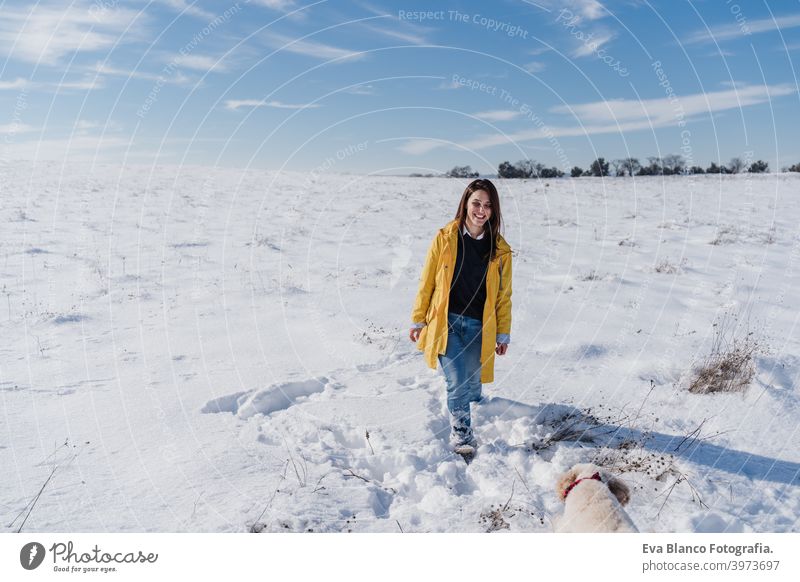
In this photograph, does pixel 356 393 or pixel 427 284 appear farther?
pixel 356 393

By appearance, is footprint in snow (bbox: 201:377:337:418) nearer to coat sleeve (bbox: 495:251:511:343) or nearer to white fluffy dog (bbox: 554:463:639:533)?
coat sleeve (bbox: 495:251:511:343)

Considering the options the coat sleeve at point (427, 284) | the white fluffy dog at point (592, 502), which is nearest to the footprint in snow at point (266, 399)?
the coat sleeve at point (427, 284)

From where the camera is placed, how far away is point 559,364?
586 centimetres

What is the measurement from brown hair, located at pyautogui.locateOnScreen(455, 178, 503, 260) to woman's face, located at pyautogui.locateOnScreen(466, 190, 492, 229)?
0.04 meters

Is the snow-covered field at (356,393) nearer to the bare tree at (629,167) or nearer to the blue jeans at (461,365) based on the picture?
the blue jeans at (461,365)

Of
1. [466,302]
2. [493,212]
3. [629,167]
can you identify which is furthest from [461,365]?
[629,167]

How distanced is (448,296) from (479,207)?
2.43 feet

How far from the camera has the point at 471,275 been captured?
4.20 meters

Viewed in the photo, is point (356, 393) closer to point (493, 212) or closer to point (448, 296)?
point (448, 296)

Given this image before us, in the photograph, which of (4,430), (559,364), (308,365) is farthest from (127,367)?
(559,364)

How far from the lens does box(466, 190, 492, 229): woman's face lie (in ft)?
13.1

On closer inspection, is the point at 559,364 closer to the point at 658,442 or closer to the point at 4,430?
the point at 658,442

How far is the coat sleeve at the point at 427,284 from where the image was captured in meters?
4.18

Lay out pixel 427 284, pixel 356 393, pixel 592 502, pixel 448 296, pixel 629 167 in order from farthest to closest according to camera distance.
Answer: pixel 629 167
pixel 356 393
pixel 427 284
pixel 448 296
pixel 592 502
